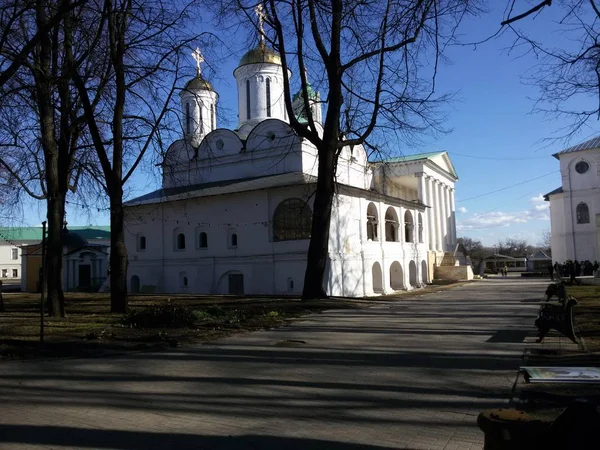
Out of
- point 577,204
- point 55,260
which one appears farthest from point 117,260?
point 577,204

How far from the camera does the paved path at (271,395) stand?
522 cm

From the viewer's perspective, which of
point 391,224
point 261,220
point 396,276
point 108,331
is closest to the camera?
point 108,331

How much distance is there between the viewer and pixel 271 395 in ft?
22.6

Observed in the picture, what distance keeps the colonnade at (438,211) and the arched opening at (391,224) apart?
9313mm

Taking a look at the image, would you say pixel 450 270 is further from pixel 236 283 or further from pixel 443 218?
pixel 236 283

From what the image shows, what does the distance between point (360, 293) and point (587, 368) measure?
25999mm

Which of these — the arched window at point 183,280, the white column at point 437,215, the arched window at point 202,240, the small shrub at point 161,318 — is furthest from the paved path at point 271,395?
the white column at point 437,215

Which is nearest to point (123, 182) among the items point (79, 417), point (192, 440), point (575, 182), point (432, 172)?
point (79, 417)

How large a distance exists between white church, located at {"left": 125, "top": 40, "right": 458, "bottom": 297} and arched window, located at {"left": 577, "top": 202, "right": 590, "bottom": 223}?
25611 mm

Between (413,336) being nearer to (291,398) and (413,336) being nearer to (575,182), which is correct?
(291,398)

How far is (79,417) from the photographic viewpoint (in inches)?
234

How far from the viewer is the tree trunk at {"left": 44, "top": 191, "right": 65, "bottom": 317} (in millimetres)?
16516

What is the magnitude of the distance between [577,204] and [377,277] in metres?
36.6

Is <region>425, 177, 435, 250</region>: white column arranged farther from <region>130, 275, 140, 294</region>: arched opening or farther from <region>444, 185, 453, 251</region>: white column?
<region>130, 275, 140, 294</region>: arched opening
